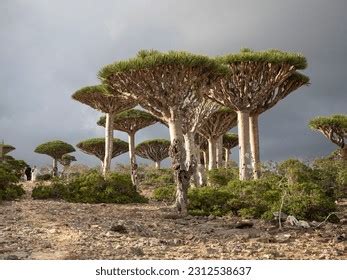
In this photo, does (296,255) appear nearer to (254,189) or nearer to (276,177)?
(254,189)

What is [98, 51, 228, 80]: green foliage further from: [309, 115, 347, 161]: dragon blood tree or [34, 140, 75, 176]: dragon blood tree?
[34, 140, 75, 176]: dragon blood tree

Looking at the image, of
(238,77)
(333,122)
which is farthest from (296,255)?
(333,122)

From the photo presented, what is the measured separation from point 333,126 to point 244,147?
9861mm

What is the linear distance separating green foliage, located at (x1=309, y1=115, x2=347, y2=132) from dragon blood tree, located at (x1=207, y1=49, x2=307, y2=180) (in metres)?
8.93

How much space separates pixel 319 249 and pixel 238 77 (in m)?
12.5

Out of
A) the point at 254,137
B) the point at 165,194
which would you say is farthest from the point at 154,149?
the point at 165,194

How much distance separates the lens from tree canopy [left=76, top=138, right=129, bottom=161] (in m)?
39.3

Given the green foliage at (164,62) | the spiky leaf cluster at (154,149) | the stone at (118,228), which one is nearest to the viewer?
the stone at (118,228)

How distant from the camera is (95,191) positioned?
17312mm

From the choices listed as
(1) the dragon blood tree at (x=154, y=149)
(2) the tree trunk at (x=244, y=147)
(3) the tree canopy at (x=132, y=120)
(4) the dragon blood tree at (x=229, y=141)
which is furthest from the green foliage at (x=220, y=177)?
(1) the dragon blood tree at (x=154, y=149)

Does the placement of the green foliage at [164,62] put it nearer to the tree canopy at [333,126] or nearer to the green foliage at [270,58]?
the green foliage at [270,58]

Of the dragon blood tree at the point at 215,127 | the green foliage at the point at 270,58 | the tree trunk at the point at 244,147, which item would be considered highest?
the green foliage at the point at 270,58

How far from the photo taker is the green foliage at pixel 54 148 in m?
42.4

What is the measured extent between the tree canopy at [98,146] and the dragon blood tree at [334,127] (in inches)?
661
